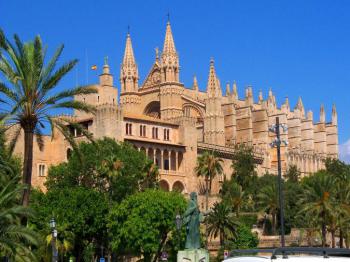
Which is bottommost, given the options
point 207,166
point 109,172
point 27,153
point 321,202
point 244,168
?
point 321,202

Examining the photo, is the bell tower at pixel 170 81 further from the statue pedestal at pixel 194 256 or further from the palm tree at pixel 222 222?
the statue pedestal at pixel 194 256

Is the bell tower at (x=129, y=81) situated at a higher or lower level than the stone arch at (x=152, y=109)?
higher

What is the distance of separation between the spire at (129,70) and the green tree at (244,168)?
59.1ft

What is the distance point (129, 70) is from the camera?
3903 inches

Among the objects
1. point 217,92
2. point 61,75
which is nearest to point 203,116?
point 217,92

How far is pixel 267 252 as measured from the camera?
11.0 meters

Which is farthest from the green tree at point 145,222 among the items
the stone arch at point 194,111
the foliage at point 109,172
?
the stone arch at point 194,111

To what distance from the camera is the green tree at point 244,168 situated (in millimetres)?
86875

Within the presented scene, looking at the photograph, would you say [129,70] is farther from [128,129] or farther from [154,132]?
[128,129]

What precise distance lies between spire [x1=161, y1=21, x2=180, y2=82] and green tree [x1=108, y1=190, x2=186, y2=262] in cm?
4313

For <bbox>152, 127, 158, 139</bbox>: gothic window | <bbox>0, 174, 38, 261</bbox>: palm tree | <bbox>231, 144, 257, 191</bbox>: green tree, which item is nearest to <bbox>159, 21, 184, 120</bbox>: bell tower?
<bbox>231, 144, 257, 191</bbox>: green tree

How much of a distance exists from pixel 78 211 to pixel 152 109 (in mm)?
50292

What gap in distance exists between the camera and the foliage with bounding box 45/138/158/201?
63625mm

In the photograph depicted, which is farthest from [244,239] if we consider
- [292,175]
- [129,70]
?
[129,70]
